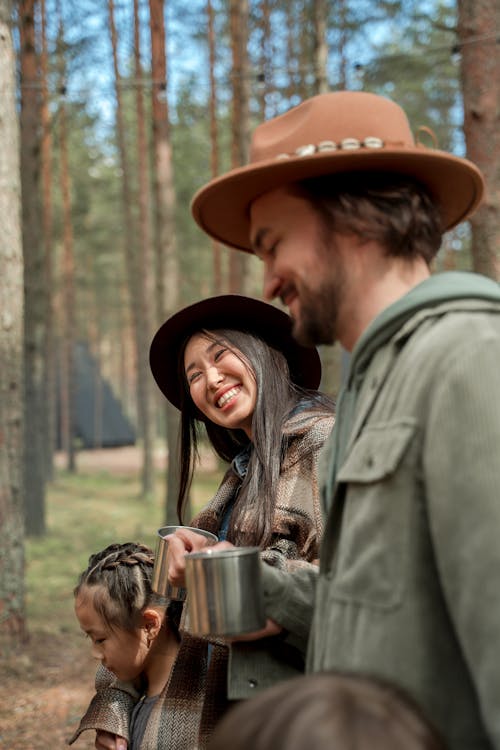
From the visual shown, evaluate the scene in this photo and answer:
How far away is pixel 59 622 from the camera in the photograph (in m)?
7.13

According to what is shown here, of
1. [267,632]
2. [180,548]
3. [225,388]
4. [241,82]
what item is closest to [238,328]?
[225,388]

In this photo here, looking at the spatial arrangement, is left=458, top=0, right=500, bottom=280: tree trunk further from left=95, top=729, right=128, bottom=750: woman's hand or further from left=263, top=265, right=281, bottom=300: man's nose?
left=263, top=265, right=281, bottom=300: man's nose

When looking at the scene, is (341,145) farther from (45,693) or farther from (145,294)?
(145,294)

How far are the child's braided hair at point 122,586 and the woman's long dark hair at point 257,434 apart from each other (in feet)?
0.76

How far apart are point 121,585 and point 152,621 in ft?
0.52

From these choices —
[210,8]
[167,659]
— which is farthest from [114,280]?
[167,659]

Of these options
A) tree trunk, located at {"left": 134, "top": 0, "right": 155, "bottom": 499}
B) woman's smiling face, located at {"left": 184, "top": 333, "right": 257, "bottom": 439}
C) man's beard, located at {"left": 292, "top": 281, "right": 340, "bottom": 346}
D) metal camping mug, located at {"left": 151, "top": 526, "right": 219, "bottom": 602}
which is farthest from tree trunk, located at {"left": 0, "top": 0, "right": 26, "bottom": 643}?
tree trunk, located at {"left": 134, "top": 0, "right": 155, "bottom": 499}

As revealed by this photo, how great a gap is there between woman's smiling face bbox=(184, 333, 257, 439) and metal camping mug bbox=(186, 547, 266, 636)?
34.0 inches

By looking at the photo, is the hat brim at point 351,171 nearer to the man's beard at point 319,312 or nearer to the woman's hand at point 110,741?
Answer: the man's beard at point 319,312

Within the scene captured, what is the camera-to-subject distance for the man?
1212mm

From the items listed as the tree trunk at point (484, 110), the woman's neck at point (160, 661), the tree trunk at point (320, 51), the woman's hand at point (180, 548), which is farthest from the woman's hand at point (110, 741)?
the tree trunk at point (320, 51)

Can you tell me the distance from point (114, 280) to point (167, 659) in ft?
101

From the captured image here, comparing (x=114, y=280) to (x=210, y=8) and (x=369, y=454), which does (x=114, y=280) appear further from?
(x=369, y=454)

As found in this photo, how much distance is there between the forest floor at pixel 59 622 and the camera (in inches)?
195
